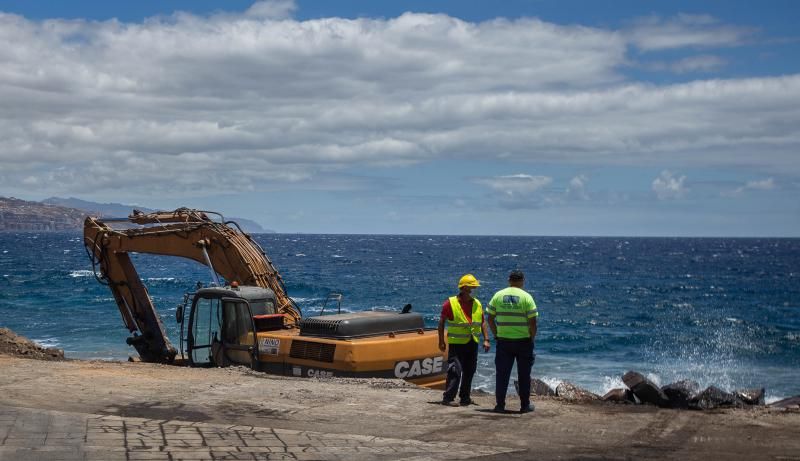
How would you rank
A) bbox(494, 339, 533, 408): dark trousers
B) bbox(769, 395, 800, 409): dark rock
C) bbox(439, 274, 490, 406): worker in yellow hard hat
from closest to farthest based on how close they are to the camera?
bbox(494, 339, 533, 408): dark trousers < bbox(439, 274, 490, 406): worker in yellow hard hat < bbox(769, 395, 800, 409): dark rock

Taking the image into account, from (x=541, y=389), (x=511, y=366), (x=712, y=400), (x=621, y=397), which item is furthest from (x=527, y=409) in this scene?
(x=541, y=389)

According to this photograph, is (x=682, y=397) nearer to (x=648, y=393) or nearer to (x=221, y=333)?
(x=648, y=393)

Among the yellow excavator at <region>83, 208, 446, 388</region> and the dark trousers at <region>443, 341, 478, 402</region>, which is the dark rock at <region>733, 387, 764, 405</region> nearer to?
the dark trousers at <region>443, 341, 478, 402</region>

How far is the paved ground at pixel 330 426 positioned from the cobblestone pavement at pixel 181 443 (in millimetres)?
18

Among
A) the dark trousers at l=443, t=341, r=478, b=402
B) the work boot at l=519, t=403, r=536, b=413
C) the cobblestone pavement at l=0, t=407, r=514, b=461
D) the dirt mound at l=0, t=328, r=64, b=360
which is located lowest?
the dirt mound at l=0, t=328, r=64, b=360

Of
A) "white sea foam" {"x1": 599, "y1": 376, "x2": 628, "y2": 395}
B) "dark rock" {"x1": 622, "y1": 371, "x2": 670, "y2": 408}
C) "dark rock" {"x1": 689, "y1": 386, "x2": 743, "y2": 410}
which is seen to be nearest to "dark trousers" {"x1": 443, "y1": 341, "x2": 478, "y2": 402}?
"dark rock" {"x1": 622, "y1": 371, "x2": 670, "y2": 408}

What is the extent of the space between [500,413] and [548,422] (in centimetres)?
73

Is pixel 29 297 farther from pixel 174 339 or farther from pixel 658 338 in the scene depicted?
pixel 658 338

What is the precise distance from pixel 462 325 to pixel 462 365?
52 cm

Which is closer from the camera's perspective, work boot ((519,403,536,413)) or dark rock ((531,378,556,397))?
work boot ((519,403,536,413))

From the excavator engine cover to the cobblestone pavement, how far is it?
4.21m

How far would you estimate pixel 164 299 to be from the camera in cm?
4544

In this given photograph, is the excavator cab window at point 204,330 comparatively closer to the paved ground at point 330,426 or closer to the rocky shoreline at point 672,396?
the paved ground at point 330,426

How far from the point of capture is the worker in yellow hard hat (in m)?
11.7
